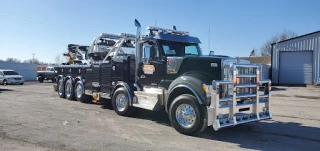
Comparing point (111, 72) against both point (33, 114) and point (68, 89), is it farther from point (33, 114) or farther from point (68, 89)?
point (68, 89)

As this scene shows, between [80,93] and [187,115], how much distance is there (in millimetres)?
7497

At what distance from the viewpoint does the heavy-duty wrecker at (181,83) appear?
6977 millimetres

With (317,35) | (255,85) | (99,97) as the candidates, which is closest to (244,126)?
(255,85)

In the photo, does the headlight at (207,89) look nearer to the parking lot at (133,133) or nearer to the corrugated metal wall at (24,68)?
the parking lot at (133,133)

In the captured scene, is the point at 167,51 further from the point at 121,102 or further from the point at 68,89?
the point at 68,89

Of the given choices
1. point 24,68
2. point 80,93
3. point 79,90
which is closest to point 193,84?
point 80,93

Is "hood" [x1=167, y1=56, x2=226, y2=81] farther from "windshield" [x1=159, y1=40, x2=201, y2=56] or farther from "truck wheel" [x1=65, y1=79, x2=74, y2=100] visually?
"truck wheel" [x1=65, y1=79, x2=74, y2=100]

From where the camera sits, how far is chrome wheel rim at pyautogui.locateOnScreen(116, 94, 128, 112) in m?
9.88

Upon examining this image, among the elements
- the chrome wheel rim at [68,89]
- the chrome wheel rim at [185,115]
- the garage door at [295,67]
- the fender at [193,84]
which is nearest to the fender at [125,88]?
the fender at [193,84]

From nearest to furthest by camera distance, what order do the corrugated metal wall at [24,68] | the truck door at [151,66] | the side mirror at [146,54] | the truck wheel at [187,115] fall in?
the truck wheel at [187,115] < the truck door at [151,66] < the side mirror at [146,54] < the corrugated metal wall at [24,68]

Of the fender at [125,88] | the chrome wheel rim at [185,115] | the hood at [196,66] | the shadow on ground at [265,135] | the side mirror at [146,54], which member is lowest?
the shadow on ground at [265,135]

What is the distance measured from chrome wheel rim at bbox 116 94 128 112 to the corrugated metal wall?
35.0 meters

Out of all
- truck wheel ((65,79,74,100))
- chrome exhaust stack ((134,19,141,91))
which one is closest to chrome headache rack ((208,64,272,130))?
chrome exhaust stack ((134,19,141,91))

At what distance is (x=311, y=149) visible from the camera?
625 centimetres
